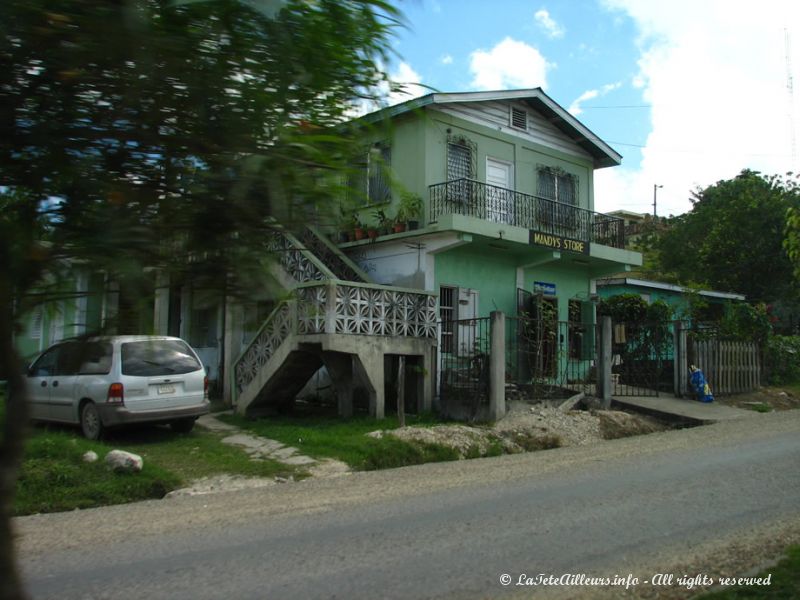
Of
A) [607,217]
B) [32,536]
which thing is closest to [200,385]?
[32,536]

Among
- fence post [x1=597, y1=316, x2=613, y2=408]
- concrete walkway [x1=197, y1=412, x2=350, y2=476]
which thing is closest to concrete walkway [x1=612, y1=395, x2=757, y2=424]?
fence post [x1=597, y1=316, x2=613, y2=408]

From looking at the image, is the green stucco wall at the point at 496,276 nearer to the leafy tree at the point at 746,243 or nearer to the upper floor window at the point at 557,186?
the upper floor window at the point at 557,186

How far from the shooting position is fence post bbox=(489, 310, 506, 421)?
1404 cm

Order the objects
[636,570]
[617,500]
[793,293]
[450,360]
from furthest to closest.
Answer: [793,293]
[450,360]
[617,500]
[636,570]

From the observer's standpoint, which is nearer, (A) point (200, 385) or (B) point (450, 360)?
(A) point (200, 385)

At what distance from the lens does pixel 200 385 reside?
12.4m

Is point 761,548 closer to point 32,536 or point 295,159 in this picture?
point 295,159

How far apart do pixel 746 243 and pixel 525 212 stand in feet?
73.9

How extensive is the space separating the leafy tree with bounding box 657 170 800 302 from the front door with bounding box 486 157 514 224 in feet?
66.8

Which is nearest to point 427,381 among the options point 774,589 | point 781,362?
point 774,589

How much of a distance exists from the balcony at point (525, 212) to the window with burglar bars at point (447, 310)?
1800mm

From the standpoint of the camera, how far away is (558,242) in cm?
1802

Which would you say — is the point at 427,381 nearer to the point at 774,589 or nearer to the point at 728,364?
the point at 728,364

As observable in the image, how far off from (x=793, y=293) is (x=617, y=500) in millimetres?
30218
